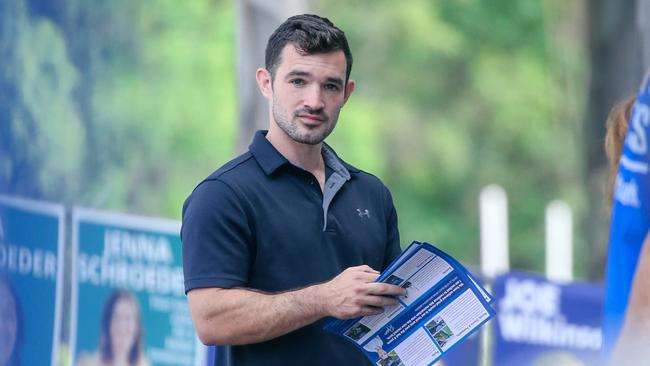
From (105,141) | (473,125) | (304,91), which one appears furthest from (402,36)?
(304,91)

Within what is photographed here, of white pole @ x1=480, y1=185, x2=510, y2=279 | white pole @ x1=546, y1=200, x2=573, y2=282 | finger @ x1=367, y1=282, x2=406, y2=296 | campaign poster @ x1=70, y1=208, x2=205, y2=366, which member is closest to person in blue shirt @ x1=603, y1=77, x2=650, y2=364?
finger @ x1=367, y1=282, x2=406, y2=296

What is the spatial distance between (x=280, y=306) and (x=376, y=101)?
21.1 meters

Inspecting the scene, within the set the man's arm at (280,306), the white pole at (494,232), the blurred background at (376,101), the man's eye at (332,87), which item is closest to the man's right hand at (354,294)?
the man's arm at (280,306)

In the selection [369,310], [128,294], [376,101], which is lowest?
[369,310]

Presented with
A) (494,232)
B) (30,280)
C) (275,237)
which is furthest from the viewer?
(494,232)

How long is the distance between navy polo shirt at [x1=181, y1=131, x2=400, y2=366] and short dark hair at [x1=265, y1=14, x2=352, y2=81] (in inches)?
9.9

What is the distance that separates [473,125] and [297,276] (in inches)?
837

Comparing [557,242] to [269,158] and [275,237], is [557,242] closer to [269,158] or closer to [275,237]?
[269,158]

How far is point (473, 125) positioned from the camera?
24.7 metres

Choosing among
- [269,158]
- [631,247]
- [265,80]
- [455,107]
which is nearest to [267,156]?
[269,158]

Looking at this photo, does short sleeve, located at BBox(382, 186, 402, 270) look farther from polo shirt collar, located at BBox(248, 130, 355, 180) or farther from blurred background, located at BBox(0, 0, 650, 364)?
blurred background, located at BBox(0, 0, 650, 364)

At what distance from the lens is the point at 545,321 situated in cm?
836

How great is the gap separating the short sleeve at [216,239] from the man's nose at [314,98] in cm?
32

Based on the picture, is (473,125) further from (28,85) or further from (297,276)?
(297,276)
